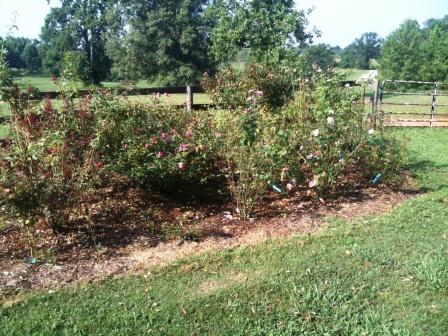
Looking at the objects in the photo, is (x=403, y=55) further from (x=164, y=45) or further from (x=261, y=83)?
(x=261, y=83)

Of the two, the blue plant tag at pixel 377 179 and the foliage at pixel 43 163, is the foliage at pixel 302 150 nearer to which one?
the blue plant tag at pixel 377 179

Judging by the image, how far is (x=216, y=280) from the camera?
381 cm

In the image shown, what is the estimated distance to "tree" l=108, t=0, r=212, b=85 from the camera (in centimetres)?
3150

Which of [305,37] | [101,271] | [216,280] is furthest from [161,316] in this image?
[305,37]

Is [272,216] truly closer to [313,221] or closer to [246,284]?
[313,221]

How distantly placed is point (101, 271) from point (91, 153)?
1477 millimetres

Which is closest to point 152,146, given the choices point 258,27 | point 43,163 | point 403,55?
point 43,163

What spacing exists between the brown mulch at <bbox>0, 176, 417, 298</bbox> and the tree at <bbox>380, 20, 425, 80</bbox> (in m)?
43.1

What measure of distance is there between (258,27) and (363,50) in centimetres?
7575

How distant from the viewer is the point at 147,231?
4703 millimetres

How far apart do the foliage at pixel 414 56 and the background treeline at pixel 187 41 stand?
94mm

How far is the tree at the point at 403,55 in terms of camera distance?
44594 millimetres

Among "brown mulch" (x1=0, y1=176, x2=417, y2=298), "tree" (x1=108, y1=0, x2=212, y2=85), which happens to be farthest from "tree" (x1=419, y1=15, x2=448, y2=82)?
"brown mulch" (x1=0, y1=176, x2=417, y2=298)

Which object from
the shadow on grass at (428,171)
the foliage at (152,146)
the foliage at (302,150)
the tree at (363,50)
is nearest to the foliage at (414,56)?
the tree at (363,50)
